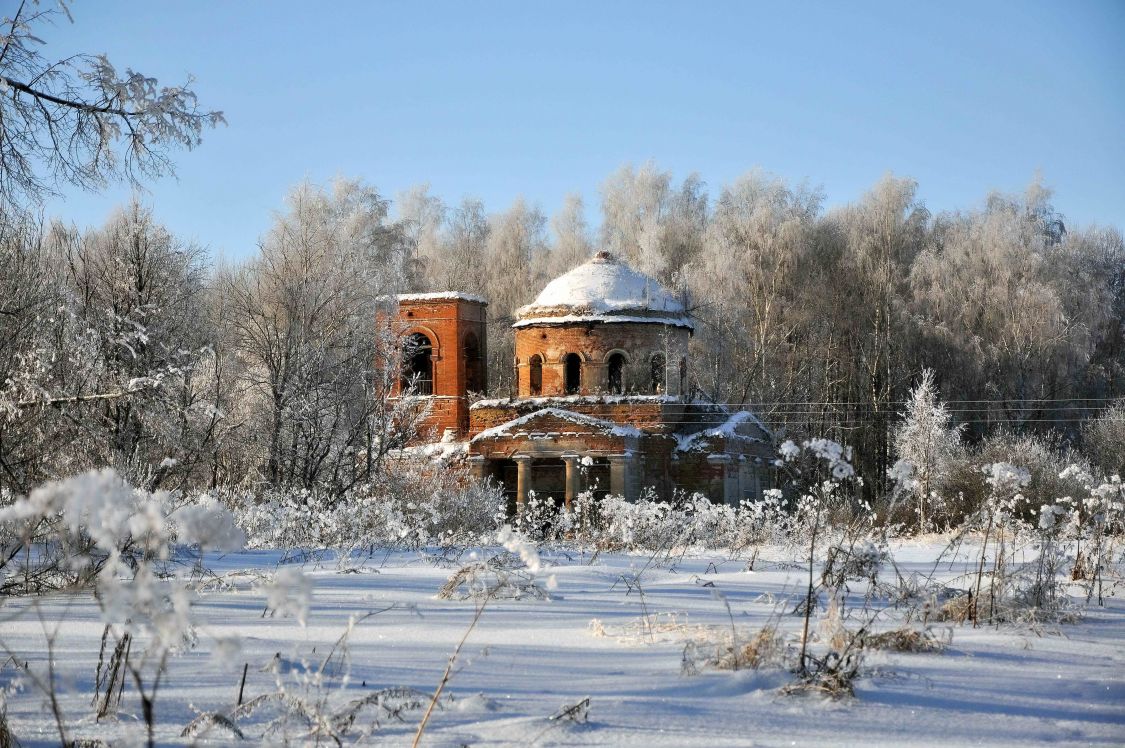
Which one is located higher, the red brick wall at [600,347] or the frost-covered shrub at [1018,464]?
the red brick wall at [600,347]

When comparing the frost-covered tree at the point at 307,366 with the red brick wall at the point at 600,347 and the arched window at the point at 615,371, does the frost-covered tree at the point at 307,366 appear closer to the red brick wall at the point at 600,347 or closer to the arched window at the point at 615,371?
the red brick wall at the point at 600,347

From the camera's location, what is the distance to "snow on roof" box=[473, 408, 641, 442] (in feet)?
89.8

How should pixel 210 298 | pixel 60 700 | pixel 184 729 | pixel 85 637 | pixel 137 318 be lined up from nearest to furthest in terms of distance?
1. pixel 184 729
2. pixel 60 700
3. pixel 85 637
4. pixel 137 318
5. pixel 210 298

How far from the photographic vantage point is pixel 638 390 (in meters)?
30.5

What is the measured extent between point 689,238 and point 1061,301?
14380mm

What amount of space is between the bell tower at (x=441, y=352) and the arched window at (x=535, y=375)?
3.16 meters

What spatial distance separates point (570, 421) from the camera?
27453 millimetres

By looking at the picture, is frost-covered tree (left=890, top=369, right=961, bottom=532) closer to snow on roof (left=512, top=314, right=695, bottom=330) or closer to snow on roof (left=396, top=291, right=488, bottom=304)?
snow on roof (left=512, top=314, right=695, bottom=330)

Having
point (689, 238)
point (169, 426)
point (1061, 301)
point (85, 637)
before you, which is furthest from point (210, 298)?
point (85, 637)

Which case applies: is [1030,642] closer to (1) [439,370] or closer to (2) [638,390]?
(2) [638,390]

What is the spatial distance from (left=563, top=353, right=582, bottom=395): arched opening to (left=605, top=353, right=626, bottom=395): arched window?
32.4 inches

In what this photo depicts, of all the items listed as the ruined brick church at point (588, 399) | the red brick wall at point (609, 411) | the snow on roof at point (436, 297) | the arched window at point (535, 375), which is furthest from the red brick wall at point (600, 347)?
the snow on roof at point (436, 297)

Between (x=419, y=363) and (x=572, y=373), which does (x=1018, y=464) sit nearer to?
(x=572, y=373)

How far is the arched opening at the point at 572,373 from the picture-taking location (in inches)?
1219
